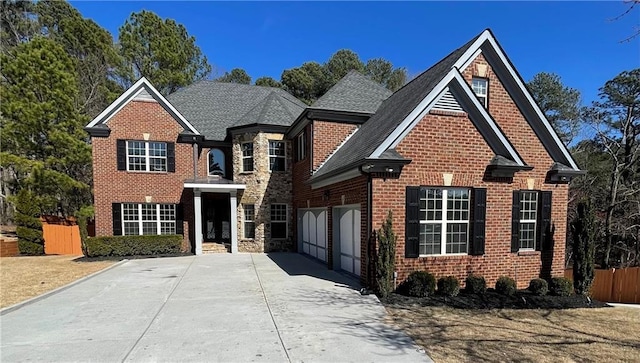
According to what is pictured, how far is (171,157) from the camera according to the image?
1608 cm

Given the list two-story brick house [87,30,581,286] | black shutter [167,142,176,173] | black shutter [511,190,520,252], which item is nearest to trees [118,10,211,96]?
two-story brick house [87,30,581,286]

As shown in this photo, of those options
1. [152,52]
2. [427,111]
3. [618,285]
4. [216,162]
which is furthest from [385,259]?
[152,52]

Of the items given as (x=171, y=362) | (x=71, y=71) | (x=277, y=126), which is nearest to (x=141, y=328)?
(x=171, y=362)

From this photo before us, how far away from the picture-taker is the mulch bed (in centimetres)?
768

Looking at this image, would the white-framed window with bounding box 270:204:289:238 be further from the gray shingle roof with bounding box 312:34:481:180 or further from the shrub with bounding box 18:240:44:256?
the shrub with bounding box 18:240:44:256

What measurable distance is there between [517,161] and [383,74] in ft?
98.5

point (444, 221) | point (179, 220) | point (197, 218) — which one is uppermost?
point (444, 221)

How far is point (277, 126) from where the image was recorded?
15734 millimetres

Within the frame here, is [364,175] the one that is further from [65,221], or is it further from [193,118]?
[65,221]

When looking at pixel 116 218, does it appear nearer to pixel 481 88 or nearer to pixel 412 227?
pixel 412 227

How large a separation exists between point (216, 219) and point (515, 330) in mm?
15888

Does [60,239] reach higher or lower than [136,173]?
lower

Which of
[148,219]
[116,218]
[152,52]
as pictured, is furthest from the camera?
[152,52]

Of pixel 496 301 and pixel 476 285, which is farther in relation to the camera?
pixel 476 285
